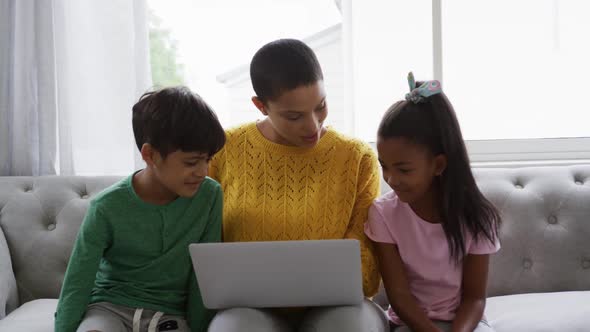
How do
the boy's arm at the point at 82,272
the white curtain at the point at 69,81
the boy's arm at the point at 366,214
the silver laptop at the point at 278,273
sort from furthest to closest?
the white curtain at the point at 69,81
the boy's arm at the point at 366,214
the boy's arm at the point at 82,272
the silver laptop at the point at 278,273

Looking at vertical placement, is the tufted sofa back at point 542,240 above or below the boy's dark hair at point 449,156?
below

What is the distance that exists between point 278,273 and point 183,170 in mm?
374

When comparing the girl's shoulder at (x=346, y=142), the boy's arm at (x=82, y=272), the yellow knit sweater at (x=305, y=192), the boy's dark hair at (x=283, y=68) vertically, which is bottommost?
the boy's arm at (x=82, y=272)

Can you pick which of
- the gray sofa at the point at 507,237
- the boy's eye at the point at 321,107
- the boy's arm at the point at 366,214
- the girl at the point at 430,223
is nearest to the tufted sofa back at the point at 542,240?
the gray sofa at the point at 507,237

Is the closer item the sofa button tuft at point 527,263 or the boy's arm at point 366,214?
the boy's arm at point 366,214


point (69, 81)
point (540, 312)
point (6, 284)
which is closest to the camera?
point (540, 312)

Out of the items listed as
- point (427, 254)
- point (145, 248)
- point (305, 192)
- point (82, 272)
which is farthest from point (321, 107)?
point (82, 272)

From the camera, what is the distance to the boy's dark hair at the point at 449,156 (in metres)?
1.54

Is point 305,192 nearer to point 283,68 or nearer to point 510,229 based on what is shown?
point 283,68

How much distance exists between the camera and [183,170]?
154 cm

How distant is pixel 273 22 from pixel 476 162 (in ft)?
2.90

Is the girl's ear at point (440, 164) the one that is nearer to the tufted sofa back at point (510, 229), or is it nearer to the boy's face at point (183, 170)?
the tufted sofa back at point (510, 229)

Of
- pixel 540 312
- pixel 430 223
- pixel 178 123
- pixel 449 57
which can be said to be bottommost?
pixel 540 312

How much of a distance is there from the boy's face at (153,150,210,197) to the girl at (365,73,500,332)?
43cm
